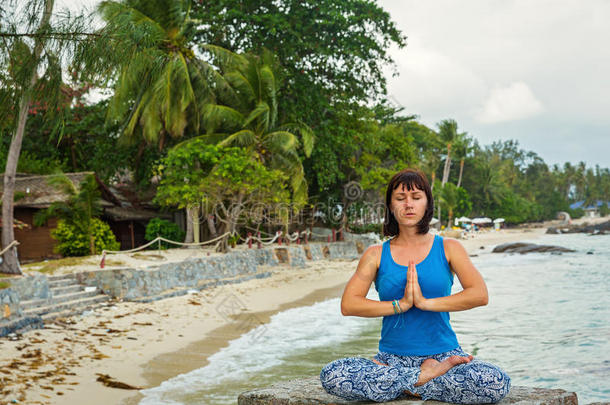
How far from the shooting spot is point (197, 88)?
16859 millimetres

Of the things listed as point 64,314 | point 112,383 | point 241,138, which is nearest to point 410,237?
point 112,383

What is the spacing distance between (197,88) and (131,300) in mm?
8130

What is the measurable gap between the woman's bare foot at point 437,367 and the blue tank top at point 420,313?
5 centimetres

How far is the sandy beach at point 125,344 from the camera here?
5.67 m

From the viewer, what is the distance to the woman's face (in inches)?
98.2

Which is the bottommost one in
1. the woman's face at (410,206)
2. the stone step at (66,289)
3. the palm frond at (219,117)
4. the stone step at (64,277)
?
the stone step at (66,289)

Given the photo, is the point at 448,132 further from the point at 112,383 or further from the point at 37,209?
the point at 112,383

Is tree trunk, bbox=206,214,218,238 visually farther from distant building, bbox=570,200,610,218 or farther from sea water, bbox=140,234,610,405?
distant building, bbox=570,200,610,218

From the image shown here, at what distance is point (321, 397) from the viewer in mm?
2678

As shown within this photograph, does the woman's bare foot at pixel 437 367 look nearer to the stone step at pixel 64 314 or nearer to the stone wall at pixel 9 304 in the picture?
→ the stone wall at pixel 9 304

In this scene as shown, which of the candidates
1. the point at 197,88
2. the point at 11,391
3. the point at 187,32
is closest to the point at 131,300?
the point at 11,391

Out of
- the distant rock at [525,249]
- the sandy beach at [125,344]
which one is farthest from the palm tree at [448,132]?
the sandy beach at [125,344]

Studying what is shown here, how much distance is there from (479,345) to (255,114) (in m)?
10.0

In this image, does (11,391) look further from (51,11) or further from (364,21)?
(364,21)
